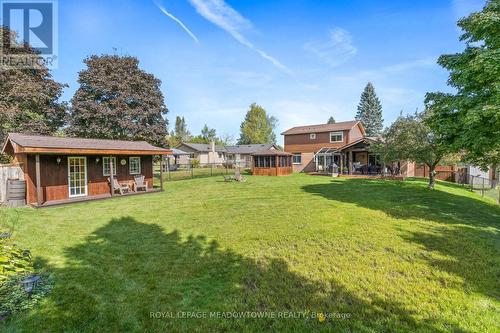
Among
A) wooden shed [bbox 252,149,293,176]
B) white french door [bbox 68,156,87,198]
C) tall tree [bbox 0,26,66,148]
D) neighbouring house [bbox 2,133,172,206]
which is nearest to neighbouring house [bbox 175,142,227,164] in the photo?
wooden shed [bbox 252,149,293,176]

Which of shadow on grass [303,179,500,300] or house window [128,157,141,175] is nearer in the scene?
shadow on grass [303,179,500,300]

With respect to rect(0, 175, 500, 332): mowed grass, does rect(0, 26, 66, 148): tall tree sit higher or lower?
higher

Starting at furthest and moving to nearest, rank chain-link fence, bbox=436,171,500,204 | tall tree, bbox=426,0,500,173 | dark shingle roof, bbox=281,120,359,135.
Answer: dark shingle roof, bbox=281,120,359,135
chain-link fence, bbox=436,171,500,204
tall tree, bbox=426,0,500,173

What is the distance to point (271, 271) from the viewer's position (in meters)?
4.57

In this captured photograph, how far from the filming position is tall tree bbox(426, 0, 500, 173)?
23.4 ft

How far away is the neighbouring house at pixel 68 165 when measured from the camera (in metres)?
10.8

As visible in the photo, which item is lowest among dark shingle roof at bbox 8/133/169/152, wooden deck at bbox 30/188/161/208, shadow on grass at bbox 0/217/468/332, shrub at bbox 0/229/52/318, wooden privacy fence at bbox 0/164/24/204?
shadow on grass at bbox 0/217/468/332

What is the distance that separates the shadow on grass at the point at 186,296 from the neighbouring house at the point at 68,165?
7497 mm

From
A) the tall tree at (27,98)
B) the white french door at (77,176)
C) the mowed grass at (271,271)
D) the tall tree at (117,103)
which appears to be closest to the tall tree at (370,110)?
the tall tree at (117,103)

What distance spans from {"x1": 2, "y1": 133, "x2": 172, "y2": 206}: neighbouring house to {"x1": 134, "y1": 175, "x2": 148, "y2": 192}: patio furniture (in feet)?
1.01

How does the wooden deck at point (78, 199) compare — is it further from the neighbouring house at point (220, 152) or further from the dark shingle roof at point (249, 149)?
the dark shingle roof at point (249, 149)

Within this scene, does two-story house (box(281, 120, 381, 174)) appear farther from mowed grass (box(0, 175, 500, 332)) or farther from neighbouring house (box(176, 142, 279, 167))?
mowed grass (box(0, 175, 500, 332))

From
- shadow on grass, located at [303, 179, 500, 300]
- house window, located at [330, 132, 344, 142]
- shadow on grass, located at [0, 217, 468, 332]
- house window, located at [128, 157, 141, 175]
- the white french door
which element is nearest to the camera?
shadow on grass, located at [0, 217, 468, 332]

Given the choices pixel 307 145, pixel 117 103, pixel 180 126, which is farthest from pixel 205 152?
pixel 180 126
